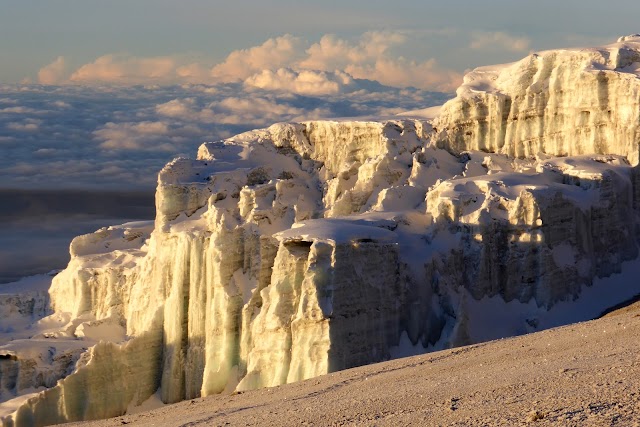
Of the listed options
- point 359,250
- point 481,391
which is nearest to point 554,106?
point 359,250

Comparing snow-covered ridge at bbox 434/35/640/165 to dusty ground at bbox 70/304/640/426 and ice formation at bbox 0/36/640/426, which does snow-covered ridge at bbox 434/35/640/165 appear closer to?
ice formation at bbox 0/36/640/426

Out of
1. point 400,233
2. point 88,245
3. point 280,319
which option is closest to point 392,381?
point 280,319

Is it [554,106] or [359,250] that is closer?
[359,250]

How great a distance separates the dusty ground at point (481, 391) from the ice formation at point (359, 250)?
31.2 feet

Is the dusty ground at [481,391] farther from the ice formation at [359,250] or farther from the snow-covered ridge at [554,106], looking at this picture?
the snow-covered ridge at [554,106]

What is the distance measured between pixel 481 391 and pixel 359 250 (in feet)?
70.2

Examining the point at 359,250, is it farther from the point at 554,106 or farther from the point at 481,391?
the point at 481,391

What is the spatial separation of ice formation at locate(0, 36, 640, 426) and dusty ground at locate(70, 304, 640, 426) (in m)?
9.51

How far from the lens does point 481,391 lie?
33250 mm

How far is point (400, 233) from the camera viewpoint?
193 ft

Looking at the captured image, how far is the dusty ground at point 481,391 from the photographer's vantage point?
29688 mm

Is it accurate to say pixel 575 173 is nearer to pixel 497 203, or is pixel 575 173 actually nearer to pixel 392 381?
pixel 497 203

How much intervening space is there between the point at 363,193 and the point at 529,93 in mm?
9832

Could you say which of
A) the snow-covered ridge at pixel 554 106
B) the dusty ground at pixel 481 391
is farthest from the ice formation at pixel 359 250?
the dusty ground at pixel 481 391
